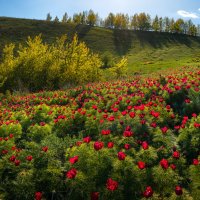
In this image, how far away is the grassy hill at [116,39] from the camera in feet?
304

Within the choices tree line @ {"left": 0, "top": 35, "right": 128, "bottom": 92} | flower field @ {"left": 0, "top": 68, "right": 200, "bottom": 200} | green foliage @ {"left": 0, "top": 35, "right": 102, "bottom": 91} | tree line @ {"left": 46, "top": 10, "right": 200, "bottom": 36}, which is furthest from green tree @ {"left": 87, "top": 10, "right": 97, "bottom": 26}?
flower field @ {"left": 0, "top": 68, "right": 200, "bottom": 200}

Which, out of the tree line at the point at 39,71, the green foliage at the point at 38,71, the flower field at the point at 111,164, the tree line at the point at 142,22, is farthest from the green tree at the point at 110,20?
the flower field at the point at 111,164

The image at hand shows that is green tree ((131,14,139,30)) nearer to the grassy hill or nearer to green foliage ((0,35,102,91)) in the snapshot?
the grassy hill

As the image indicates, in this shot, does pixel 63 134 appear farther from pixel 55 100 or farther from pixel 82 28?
pixel 82 28

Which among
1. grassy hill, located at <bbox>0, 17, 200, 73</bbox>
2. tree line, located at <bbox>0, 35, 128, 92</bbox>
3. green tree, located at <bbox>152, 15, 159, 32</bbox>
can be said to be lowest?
tree line, located at <bbox>0, 35, 128, 92</bbox>

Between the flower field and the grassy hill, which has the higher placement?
the grassy hill

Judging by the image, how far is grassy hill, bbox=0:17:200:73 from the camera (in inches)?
3644

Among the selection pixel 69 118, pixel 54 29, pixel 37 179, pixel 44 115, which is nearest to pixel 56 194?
pixel 37 179

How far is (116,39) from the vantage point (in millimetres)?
114625

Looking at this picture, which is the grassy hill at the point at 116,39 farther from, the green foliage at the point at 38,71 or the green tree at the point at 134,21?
the green foliage at the point at 38,71

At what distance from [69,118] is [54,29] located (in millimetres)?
104803

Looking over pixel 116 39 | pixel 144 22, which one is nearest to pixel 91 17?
pixel 144 22

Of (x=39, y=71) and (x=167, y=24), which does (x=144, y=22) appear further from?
(x=39, y=71)

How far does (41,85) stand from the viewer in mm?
30984
